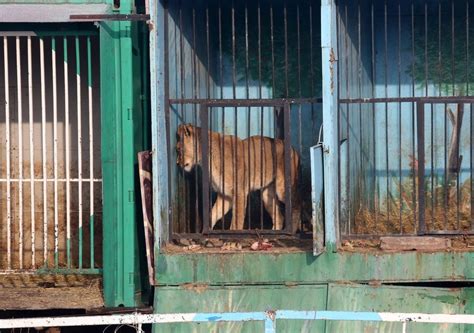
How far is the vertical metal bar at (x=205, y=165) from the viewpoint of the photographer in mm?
7297

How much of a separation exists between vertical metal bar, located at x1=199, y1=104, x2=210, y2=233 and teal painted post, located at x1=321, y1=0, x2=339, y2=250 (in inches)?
37.0

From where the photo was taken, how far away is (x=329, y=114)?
22.7 feet

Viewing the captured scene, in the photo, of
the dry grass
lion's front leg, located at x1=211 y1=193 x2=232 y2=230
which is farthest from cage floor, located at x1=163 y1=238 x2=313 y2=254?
the dry grass

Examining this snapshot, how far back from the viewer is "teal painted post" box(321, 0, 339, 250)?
6.87m

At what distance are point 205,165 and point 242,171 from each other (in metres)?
0.77

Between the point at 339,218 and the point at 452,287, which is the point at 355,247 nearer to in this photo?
the point at 339,218

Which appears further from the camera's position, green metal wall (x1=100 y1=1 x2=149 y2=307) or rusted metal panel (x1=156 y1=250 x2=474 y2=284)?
green metal wall (x1=100 y1=1 x2=149 y2=307)

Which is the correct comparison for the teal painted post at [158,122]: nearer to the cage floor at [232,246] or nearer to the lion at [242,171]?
the cage floor at [232,246]

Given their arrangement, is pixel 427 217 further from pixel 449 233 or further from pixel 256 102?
pixel 256 102

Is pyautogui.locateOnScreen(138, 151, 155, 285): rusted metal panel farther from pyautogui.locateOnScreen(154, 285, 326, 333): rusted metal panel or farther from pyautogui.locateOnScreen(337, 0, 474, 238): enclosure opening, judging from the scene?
pyautogui.locateOnScreen(337, 0, 474, 238): enclosure opening

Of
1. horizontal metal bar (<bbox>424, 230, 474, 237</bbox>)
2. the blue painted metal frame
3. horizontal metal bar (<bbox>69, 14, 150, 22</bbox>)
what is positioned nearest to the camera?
the blue painted metal frame

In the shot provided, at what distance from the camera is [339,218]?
283 inches

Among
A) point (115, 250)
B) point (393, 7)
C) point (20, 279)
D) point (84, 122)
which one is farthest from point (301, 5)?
point (20, 279)

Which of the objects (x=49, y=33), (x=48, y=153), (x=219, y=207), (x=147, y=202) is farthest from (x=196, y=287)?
(x=48, y=153)
